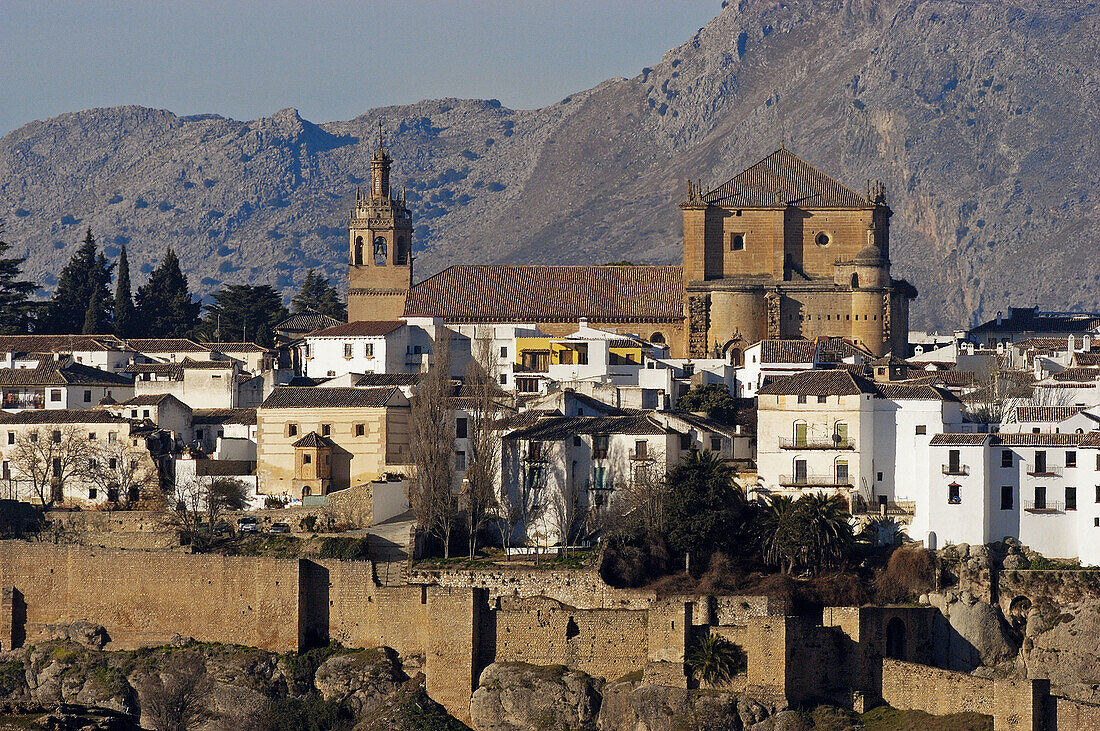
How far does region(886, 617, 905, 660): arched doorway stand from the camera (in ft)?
154

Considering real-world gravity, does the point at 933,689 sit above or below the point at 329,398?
below

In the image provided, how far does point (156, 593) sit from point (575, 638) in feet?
38.6

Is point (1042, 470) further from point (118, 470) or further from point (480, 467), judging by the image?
point (118, 470)

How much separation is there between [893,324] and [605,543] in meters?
29.5

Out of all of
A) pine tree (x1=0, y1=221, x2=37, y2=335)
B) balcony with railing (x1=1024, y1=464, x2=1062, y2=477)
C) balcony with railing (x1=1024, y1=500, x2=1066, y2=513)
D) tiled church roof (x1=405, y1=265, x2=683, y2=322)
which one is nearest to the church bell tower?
tiled church roof (x1=405, y1=265, x2=683, y2=322)

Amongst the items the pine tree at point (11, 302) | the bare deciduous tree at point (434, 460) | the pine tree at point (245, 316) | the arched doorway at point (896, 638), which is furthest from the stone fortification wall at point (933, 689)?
the pine tree at point (11, 302)

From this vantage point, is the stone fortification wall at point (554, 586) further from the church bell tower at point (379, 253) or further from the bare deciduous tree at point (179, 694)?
the church bell tower at point (379, 253)

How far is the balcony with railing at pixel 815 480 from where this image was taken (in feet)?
168

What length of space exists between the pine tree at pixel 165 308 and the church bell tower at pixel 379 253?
8213 millimetres

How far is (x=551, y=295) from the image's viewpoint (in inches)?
3118

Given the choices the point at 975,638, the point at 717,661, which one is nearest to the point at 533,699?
the point at 717,661

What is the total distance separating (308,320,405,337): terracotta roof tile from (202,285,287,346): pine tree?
1166 cm

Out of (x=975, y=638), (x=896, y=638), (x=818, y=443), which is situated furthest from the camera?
(x=818, y=443)

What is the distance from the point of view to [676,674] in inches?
1789
